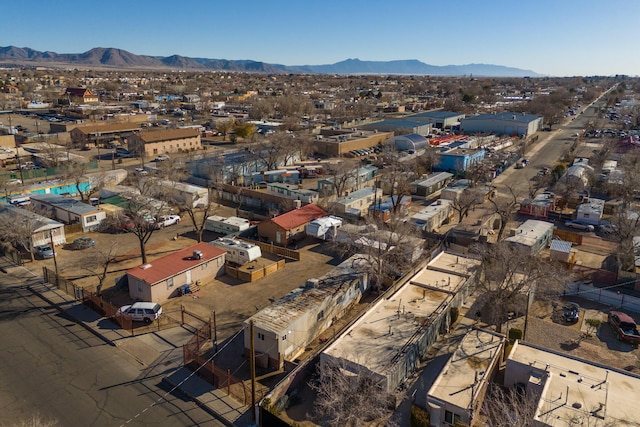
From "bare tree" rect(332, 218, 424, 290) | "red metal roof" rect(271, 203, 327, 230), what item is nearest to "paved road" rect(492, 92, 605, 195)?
"red metal roof" rect(271, 203, 327, 230)

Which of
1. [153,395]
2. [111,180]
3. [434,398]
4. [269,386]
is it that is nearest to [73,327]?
[153,395]

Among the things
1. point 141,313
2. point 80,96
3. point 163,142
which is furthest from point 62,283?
point 80,96

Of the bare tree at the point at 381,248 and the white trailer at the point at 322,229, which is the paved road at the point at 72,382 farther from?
the white trailer at the point at 322,229

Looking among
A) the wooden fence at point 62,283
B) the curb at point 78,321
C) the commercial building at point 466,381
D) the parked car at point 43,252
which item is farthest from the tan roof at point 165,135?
the commercial building at point 466,381

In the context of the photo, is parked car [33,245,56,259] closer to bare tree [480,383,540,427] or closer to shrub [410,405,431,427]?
shrub [410,405,431,427]

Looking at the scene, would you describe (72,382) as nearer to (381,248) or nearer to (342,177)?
(381,248)

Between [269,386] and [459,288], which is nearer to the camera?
[269,386]

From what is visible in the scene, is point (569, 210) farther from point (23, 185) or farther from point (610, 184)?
point (23, 185)
